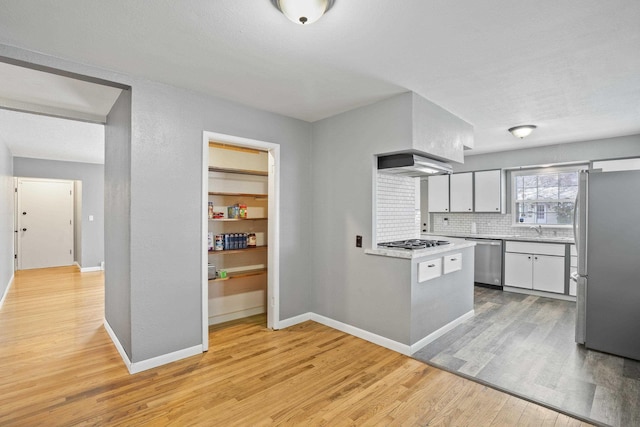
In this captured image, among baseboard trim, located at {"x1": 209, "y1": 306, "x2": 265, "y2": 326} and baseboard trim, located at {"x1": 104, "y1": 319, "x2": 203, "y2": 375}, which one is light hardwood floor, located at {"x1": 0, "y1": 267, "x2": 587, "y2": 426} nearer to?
baseboard trim, located at {"x1": 104, "y1": 319, "x2": 203, "y2": 375}

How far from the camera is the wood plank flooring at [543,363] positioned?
2301 millimetres

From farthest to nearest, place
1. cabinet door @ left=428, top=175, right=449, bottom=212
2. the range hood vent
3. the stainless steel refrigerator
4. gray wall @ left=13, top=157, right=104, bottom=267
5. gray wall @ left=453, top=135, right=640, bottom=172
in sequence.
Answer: gray wall @ left=13, top=157, right=104, bottom=267 → cabinet door @ left=428, top=175, right=449, bottom=212 → gray wall @ left=453, top=135, right=640, bottom=172 → the range hood vent → the stainless steel refrigerator

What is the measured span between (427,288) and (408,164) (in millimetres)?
1279

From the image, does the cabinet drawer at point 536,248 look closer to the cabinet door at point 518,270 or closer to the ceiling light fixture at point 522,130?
the cabinet door at point 518,270

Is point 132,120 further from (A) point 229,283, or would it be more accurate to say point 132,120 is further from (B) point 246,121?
(A) point 229,283

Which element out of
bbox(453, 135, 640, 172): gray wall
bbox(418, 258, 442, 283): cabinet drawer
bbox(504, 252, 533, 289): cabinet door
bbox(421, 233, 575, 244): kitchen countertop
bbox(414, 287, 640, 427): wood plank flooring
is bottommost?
bbox(414, 287, 640, 427): wood plank flooring

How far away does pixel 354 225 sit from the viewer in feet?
11.9

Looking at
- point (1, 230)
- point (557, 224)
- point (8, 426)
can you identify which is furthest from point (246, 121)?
point (557, 224)

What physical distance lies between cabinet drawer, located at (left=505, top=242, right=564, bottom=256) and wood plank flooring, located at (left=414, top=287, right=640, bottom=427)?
1089mm

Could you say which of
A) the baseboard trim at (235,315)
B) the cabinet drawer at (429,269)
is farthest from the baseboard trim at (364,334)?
the baseboard trim at (235,315)

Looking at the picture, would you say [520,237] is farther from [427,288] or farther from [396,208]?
[427,288]

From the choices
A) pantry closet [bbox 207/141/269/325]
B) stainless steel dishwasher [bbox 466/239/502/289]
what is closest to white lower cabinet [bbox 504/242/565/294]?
stainless steel dishwasher [bbox 466/239/502/289]

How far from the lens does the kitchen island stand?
310 cm

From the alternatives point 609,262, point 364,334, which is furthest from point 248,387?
point 609,262
